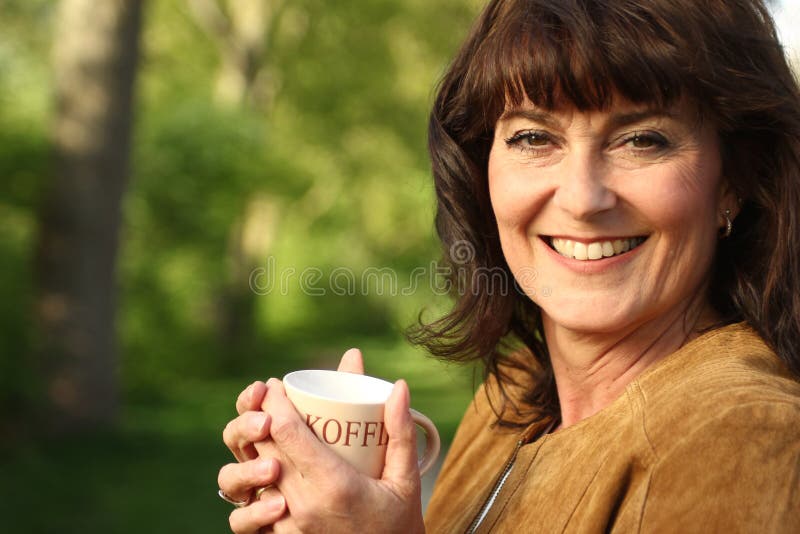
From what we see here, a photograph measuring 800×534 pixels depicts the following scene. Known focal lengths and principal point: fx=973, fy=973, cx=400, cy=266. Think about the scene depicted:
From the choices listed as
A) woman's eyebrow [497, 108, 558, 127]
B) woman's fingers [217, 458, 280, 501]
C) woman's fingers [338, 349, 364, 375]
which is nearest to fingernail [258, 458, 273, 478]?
woman's fingers [217, 458, 280, 501]

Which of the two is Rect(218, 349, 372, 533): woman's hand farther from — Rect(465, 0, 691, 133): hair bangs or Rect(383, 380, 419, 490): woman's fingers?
Rect(465, 0, 691, 133): hair bangs

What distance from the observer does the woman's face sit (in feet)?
6.01

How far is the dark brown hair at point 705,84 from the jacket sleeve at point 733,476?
36cm

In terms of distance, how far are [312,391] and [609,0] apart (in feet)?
3.09

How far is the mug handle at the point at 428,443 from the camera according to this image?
6.40 feet

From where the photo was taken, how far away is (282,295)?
21500 mm

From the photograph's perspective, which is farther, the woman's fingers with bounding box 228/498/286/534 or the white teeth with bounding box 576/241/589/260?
the white teeth with bounding box 576/241/589/260

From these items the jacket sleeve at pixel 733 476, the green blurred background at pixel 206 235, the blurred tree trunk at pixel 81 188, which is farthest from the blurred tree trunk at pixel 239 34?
the jacket sleeve at pixel 733 476

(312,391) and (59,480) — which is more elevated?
(312,391)

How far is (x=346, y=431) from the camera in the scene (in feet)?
5.92

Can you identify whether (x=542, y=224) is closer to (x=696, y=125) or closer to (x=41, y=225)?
(x=696, y=125)

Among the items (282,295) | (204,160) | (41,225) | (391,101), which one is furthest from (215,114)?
(282,295)

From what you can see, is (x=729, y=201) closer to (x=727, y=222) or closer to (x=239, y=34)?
(x=727, y=222)

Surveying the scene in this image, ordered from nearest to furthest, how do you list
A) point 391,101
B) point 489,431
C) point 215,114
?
point 489,431
point 215,114
point 391,101
